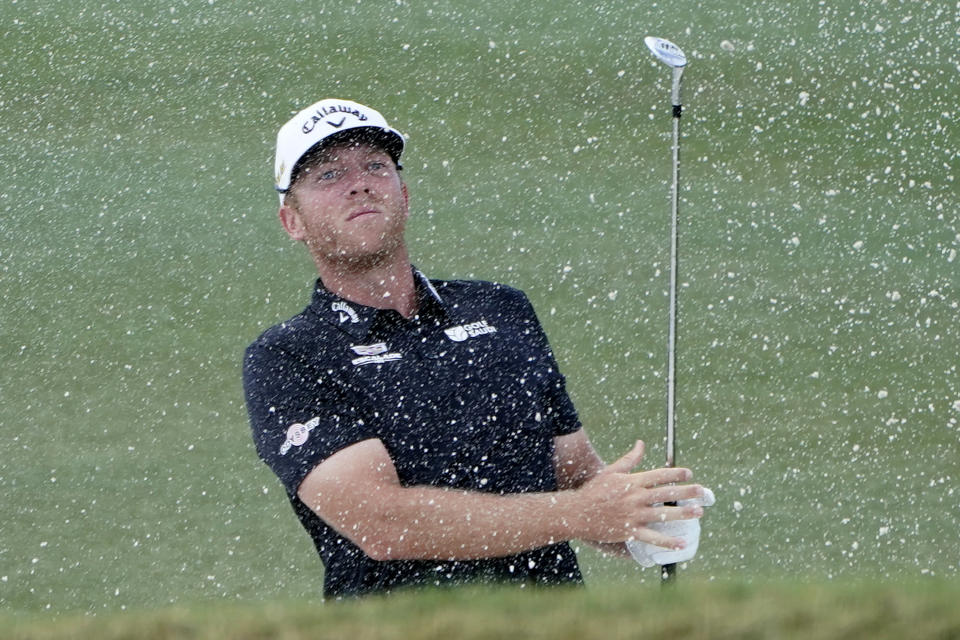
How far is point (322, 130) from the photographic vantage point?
10.1 ft

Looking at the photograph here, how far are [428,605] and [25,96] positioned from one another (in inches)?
304

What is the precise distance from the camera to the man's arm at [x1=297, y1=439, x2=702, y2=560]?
2.69 m

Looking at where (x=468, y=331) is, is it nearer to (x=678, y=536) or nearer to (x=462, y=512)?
(x=462, y=512)

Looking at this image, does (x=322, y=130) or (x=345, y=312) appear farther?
(x=322, y=130)

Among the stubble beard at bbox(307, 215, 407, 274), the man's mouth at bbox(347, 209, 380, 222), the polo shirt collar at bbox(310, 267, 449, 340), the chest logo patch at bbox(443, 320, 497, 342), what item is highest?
the man's mouth at bbox(347, 209, 380, 222)

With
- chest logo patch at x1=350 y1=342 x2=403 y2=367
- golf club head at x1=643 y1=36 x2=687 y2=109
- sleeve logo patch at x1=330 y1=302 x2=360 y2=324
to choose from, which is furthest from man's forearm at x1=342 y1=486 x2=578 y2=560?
golf club head at x1=643 y1=36 x2=687 y2=109

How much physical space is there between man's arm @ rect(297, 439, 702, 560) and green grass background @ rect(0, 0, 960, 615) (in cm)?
171

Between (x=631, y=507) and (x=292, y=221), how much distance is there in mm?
989

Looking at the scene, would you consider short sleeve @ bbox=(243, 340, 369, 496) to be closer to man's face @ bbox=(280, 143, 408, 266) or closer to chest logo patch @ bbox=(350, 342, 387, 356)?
chest logo patch @ bbox=(350, 342, 387, 356)

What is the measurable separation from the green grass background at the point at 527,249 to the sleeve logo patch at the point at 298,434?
6.08 ft

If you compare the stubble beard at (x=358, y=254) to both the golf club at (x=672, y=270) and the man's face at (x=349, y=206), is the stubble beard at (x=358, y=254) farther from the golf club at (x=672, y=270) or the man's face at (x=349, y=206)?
the golf club at (x=672, y=270)

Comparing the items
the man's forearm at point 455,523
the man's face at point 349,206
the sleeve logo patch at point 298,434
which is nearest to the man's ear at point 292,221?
the man's face at point 349,206

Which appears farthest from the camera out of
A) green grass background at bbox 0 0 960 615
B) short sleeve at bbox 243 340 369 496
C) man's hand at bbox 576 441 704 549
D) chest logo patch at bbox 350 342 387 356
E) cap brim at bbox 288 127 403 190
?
green grass background at bbox 0 0 960 615

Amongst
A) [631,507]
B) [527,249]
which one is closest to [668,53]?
[631,507]
